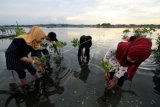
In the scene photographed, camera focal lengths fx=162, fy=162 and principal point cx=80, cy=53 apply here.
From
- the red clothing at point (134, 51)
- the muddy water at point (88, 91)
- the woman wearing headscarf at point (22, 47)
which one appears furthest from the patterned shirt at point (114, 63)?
the woman wearing headscarf at point (22, 47)

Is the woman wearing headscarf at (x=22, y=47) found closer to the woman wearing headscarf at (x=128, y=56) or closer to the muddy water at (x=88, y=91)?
the muddy water at (x=88, y=91)

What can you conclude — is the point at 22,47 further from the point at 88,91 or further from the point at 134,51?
the point at 134,51

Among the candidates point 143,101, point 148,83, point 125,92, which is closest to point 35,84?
point 125,92

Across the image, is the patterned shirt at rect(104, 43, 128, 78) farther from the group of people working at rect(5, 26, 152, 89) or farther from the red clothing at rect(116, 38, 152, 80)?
the red clothing at rect(116, 38, 152, 80)

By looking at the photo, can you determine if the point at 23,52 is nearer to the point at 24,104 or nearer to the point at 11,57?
the point at 11,57

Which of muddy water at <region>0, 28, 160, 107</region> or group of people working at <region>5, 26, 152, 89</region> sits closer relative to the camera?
group of people working at <region>5, 26, 152, 89</region>

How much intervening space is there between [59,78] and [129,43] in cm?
409

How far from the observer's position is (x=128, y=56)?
151 inches

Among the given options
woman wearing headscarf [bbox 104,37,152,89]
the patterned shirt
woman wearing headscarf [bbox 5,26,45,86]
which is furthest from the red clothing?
woman wearing headscarf [bbox 5,26,45,86]

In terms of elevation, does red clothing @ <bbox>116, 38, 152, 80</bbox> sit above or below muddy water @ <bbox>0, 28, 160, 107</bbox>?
above

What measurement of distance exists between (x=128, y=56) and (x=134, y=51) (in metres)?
0.26

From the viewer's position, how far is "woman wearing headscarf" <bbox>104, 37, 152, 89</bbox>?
3590 mm

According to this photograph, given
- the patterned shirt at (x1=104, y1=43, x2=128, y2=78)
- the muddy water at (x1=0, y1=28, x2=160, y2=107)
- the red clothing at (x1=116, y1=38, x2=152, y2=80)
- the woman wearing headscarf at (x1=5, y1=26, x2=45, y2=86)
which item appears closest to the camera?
the red clothing at (x1=116, y1=38, x2=152, y2=80)

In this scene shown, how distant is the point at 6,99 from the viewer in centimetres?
538
